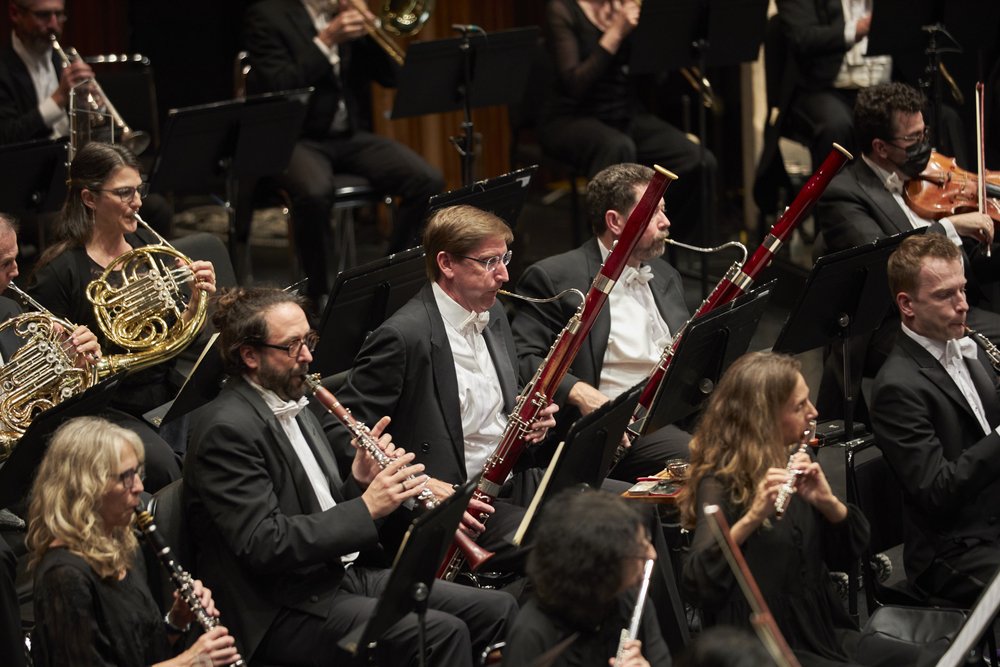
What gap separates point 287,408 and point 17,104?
3.48 metres

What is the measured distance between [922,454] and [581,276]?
1.35 m

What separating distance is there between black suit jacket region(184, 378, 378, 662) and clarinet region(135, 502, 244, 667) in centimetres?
19

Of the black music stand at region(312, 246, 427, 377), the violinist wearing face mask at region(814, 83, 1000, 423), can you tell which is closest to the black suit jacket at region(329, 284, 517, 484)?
the black music stand at region(312, 246, 427, 377)

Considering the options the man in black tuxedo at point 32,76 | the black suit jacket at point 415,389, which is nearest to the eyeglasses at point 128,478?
the black suit jacket at point 415,389

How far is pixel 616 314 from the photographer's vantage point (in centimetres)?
493

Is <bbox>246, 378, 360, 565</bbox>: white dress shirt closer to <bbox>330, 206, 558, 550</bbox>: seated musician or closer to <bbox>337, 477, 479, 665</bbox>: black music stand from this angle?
<bbox>330, 206, 558, 550</bbox>: seated musician

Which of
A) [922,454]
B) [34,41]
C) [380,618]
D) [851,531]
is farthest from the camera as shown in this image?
[34,41]

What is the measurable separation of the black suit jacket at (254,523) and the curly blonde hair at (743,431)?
2.68ft

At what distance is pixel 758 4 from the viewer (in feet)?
22.3

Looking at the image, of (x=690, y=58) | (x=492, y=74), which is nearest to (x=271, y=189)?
Result: (x=492, y=74)

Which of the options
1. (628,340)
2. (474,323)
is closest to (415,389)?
(474,323)

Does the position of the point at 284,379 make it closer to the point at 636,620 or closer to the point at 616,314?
the point at 636,620

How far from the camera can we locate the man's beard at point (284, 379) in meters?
3.60

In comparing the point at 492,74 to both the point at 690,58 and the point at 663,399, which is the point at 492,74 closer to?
the point at 690,58
